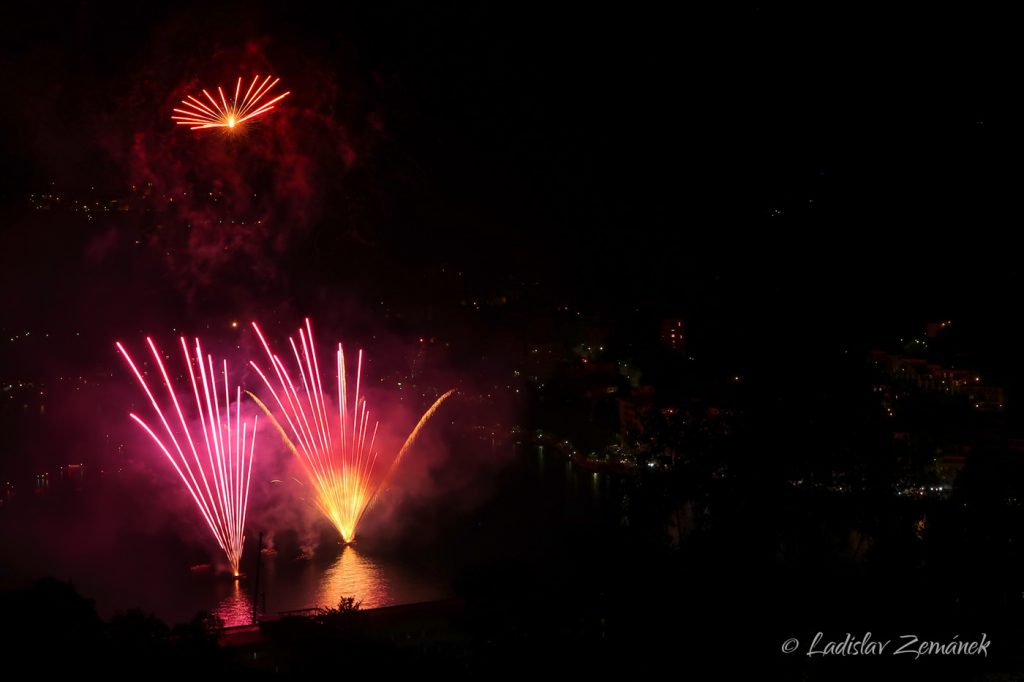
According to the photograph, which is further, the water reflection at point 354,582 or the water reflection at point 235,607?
the water reflection at point 354,582

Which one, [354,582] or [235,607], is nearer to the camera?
[235,607]

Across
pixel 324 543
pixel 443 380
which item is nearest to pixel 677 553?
pixel 324 543

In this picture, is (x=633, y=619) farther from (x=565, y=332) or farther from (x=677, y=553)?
(x=565, y=332)

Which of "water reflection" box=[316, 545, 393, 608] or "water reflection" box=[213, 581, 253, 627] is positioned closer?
"water reflection" box=[213, 581, 253, 627]
